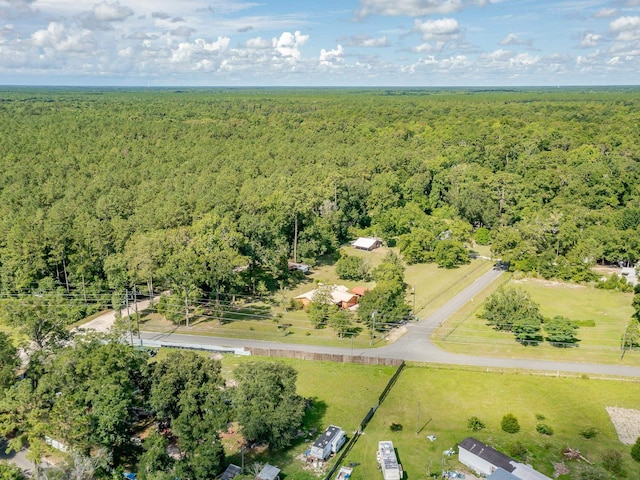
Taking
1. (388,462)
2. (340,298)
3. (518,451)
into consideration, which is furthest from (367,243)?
(388,462)

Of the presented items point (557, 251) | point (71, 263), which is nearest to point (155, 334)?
point (71, 263)

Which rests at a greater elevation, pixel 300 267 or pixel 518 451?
pixel 300 267

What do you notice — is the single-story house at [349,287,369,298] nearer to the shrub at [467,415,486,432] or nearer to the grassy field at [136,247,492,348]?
the grassy field at [136,247,492,348]

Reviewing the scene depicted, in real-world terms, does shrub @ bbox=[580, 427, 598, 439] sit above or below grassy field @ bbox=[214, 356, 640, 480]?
above

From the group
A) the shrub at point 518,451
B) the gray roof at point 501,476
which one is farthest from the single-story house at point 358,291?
the gray roof at point 501,476

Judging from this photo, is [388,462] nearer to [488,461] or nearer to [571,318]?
[488,461]

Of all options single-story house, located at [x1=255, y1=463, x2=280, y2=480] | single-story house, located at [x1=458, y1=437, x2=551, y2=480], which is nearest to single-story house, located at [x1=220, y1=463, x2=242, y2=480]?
single-story house, located at [x1=255, y1=463, x2=280, y2=480]

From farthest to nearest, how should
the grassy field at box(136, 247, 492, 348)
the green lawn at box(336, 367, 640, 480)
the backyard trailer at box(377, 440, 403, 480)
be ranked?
the grassy field at box(136, 247, 492, 348) → the green lawn at box(336, 367, 640, 480) → the backyard trailer at box(377, 440, 403, 480)
